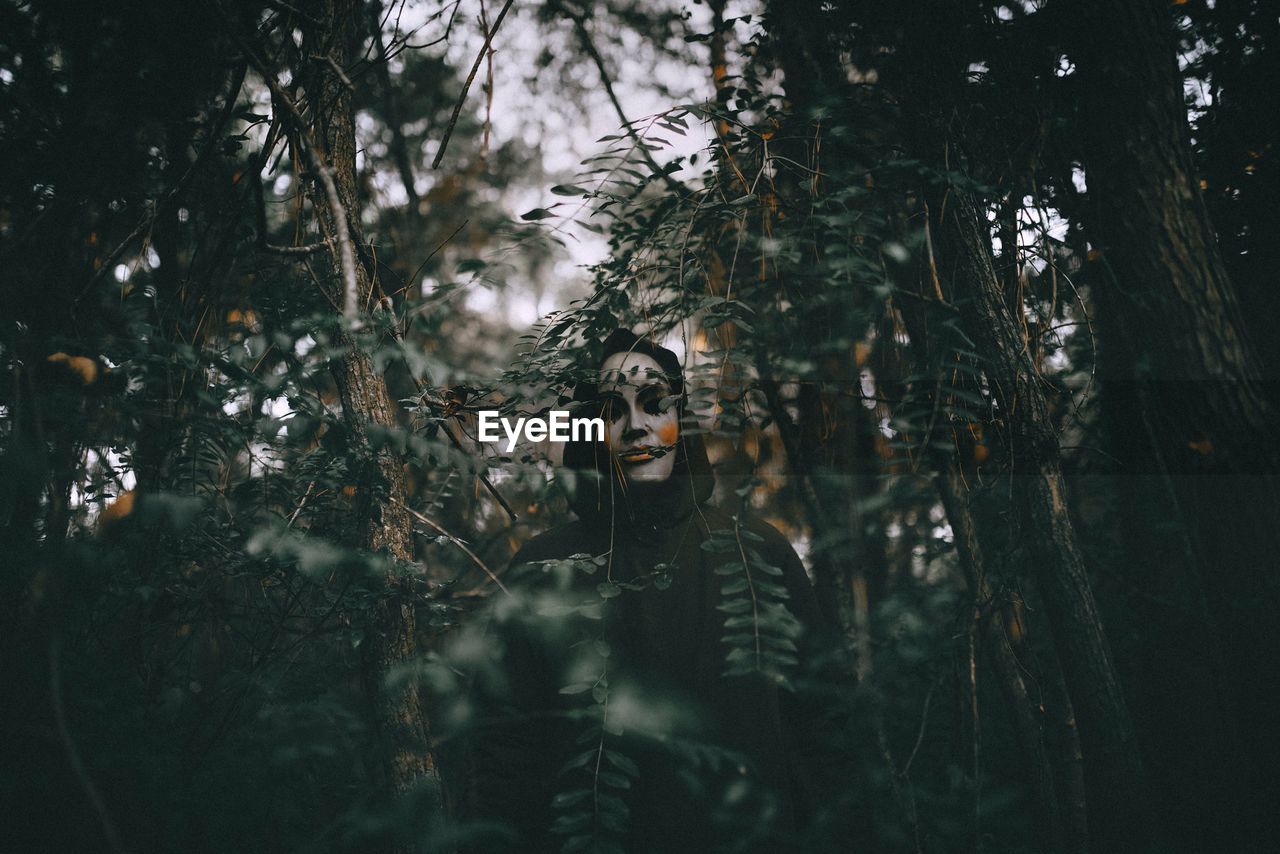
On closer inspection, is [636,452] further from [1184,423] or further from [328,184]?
[1184,423]

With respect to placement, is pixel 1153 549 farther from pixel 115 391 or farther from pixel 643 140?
pixel 115 391

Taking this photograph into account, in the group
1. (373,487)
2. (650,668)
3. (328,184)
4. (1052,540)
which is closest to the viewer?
(328,184)

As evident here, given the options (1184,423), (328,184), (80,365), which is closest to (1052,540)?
(1184,423)

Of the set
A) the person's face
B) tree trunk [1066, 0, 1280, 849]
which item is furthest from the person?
tree trunk [1066, 0, 1280, 849]

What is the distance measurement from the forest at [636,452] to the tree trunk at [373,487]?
1cm

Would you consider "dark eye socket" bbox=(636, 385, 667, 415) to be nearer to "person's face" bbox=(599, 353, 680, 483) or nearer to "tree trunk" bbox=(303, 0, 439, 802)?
"person's face" bbox=(599, 353, 680, 483)

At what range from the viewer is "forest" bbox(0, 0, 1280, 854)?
4.55 ft

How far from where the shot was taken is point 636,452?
5.27 ft

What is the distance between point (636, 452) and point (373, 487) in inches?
24.1

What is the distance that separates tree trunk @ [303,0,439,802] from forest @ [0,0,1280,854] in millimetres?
12

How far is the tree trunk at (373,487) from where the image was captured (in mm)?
1527

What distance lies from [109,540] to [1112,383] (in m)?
2.86

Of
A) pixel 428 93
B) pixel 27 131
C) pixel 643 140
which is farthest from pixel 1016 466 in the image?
pixel 428 93

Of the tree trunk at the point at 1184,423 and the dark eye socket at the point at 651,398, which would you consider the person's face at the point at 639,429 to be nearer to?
the dark eye socket at the point at 651,398
